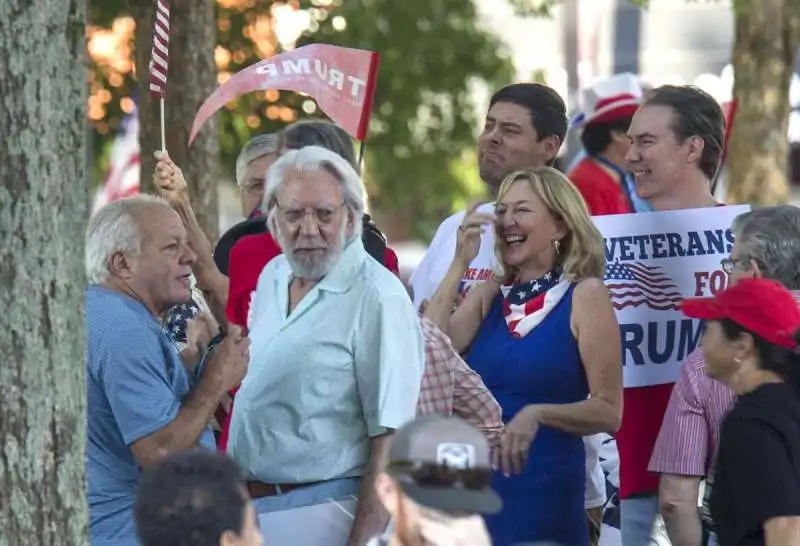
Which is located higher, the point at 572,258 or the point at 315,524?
the point at 572,258

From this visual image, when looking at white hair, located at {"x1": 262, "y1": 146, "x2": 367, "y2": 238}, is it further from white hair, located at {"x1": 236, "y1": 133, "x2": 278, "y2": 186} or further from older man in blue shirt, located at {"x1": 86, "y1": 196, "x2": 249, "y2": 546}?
white hair, located at {"x1": 236, "y1": 133, "x2": 278, "y2": 186}

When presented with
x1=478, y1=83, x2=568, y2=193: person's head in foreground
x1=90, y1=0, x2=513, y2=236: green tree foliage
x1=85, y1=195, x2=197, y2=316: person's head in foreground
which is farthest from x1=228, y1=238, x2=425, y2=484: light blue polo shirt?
x1=90, y1=0, x2=513, y2=236: green tree foliage

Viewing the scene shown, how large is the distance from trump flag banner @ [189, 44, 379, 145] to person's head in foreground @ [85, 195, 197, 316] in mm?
2175

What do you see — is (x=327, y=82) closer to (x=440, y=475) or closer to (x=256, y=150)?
(x=256, y=150)

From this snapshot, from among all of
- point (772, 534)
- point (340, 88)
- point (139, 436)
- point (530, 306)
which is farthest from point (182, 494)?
point (340, 88)

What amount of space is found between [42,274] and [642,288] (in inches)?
114

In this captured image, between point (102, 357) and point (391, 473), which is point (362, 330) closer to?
point (102, 357)

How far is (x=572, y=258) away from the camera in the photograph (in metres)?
6.39

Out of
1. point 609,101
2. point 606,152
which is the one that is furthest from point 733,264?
point 609,101

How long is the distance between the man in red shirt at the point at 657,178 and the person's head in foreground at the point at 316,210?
5.38 feet

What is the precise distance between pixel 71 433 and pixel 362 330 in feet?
3.55

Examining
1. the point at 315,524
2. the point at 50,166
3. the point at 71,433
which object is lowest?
the point at 315,524

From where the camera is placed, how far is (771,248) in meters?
6.21

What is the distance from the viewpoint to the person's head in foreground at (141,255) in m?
5.63
